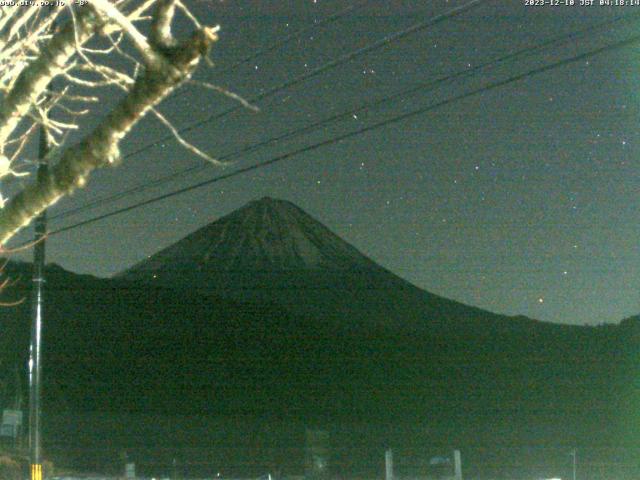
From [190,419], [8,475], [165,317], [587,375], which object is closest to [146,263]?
[165,317]

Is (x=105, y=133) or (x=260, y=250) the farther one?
(x=260, y=250)

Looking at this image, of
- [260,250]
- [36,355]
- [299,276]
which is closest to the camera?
[36,355]

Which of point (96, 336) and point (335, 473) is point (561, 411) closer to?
point (335, 473)

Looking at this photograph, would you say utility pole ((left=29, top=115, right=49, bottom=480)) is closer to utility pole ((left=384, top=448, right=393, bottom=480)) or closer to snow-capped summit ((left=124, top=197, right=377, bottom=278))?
utility pole ((left=384, top=448, right=393, bottom=480))

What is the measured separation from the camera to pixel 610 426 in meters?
43.2

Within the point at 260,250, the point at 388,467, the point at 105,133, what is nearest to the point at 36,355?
the point at 105,133

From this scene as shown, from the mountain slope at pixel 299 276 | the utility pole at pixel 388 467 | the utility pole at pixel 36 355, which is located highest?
the mountain slope at pixel 299 276

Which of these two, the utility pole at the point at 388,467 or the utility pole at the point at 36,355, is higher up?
the utility pole at the point at 36,355

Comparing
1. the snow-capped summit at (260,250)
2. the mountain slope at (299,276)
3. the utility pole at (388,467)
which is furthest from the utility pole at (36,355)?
the snow-capped summit at (260,250)

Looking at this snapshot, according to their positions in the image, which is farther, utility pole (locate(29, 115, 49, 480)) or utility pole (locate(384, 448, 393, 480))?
utility pole (locate(384, 448, 393, 480))

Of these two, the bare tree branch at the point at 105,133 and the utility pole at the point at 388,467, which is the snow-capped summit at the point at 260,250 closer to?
the utility pole at the point at 388,467

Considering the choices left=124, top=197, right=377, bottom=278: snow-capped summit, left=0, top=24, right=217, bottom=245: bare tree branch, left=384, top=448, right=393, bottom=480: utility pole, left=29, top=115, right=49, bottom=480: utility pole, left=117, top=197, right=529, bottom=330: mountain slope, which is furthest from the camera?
left=124, top=197, right=377, bottom=278: snow-capped summit

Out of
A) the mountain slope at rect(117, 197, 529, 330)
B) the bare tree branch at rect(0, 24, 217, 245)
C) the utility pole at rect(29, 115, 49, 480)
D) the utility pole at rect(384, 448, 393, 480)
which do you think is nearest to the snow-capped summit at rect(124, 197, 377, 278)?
the mountain slope at rect(117, 197, 529, 330)

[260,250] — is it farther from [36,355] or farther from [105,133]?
[105,133]
